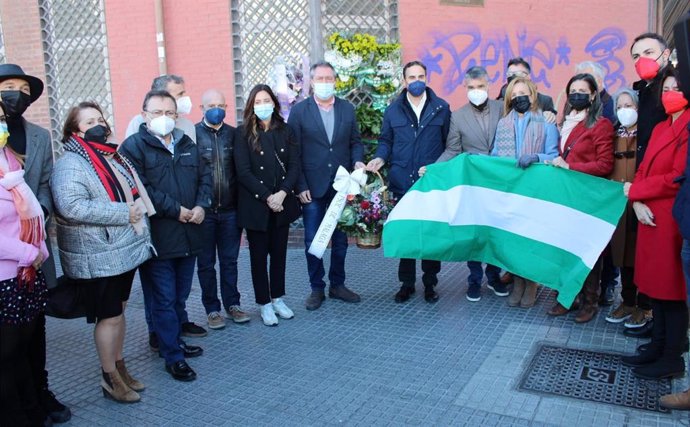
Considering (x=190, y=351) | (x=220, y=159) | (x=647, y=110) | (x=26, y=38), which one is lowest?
(x=190, y=351)

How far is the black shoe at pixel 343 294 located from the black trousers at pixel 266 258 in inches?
27.0

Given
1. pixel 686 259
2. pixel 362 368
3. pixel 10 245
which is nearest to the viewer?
pixel 10 245

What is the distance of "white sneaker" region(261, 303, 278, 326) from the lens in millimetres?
5398

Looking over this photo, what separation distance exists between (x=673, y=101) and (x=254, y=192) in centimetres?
312

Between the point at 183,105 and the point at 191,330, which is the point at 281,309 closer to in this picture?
the point at 191,330

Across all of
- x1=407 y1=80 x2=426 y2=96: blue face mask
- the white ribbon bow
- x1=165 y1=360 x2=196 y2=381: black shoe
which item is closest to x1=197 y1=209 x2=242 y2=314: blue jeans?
the white ribbon bow

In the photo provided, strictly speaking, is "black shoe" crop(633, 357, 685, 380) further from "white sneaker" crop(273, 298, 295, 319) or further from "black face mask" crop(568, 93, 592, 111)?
"white sneaker" crop(273, 298, 295, 319)

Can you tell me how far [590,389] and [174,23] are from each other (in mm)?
7218

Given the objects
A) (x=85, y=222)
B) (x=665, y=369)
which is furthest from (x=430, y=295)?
(x=85, y=222)

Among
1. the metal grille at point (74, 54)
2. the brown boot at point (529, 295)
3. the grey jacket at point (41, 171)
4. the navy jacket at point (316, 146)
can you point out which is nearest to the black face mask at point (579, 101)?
the brown boot at point (529, 295)

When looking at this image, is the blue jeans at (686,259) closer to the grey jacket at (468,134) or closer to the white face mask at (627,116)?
the white face mask at (627,116)

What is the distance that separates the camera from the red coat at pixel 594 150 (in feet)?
15.9

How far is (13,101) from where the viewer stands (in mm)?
3742

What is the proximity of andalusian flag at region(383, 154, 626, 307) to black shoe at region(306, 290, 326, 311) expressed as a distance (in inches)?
34.8
